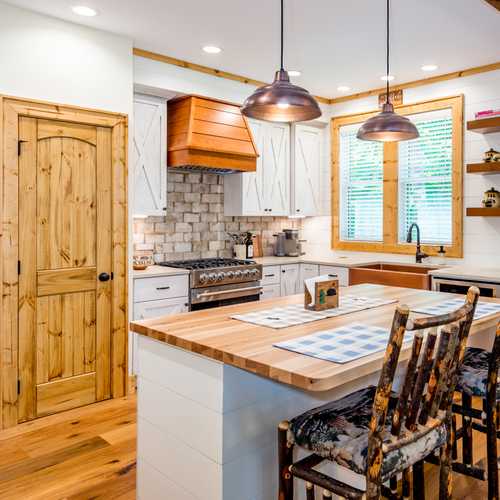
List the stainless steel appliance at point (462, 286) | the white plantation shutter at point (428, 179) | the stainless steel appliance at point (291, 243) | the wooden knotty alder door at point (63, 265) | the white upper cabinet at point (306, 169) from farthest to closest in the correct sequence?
the stainless steel appliance at point (291, 243) < the white upper cabinet at point (306, 169) < the white plantation shutter at point (428, 179) < the stainless steel appliance at point (462, 286) < the wooden knotty alder door at point (63, 265)

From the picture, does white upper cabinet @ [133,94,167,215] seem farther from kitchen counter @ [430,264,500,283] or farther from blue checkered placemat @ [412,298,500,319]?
blue checkered placemat @ [412,298,500,319]

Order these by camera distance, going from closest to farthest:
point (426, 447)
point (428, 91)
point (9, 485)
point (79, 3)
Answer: point (426, 447), point (9, 485), point (79, 3), point (428, 91)

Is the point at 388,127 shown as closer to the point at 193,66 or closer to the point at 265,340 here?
the point at 265,340

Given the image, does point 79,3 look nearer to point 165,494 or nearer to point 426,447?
point 165,494

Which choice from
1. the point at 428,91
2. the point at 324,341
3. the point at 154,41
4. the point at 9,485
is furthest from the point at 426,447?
the point at 428,91

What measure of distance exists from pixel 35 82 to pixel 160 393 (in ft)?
8.13

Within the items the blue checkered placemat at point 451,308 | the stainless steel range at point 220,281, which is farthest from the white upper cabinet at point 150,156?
the blue checkered placemat at point 451,308

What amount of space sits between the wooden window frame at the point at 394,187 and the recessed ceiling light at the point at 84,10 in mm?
3194

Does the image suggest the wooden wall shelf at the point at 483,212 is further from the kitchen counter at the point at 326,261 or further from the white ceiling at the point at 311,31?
the white ceiling at the point at 311,31

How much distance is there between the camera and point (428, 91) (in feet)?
16.2

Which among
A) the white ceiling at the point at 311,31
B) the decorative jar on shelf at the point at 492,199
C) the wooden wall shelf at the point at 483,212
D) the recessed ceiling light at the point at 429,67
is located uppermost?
the recessed ceiling light at the point at 429,67

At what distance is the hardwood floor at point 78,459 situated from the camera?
2.50 meters

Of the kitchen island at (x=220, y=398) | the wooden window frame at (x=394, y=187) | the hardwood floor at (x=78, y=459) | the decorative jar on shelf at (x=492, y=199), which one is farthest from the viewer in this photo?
the wooden window frame at (x=394, y=187)

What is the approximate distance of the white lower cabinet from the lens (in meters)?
5.14
